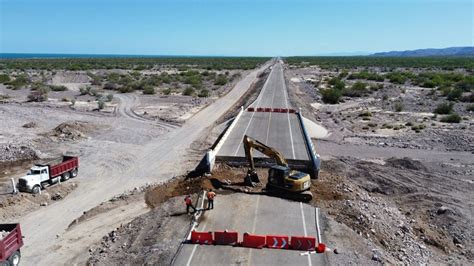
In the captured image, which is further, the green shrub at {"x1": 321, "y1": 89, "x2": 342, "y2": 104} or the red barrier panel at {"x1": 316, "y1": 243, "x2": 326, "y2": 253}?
the green shrub at {"x1": 321, "y1": 89, "x2": 342, "y2": 104}

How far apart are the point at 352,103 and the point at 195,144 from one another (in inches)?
1264

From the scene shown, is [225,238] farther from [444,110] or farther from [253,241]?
[444,110]

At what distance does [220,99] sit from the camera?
6550 centimetres

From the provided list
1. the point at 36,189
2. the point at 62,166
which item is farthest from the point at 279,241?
the point at 62,166

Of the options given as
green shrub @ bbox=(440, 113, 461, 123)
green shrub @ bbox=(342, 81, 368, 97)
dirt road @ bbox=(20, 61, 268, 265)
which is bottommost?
dirt road @ bbox=(20, 61, 268, 265)

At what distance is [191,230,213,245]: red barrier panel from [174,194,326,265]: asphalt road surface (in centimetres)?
23

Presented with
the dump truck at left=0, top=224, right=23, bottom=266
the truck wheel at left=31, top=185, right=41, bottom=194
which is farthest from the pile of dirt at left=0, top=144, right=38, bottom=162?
the dump truck at left=0, top=224, right=23, bottom=266

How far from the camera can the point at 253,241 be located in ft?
55.1

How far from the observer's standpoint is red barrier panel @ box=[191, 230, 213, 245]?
17.0 metres

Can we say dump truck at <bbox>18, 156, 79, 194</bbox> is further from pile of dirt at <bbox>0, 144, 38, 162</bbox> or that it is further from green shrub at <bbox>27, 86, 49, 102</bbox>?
green shrub at <bbox>27, 86, 49, 102</bbox>

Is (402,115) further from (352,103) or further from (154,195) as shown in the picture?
(154,195)

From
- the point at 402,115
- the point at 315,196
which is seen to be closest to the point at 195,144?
the point at 315,196

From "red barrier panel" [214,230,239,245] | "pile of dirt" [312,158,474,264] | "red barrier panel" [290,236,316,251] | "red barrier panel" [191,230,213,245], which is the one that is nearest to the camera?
"red barrier panel" [290,236,316,251]

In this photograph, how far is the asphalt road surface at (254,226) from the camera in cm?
1589
